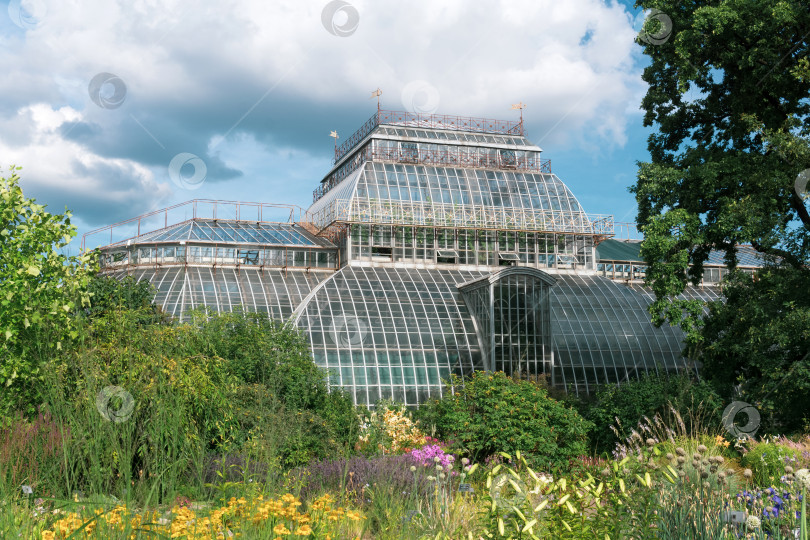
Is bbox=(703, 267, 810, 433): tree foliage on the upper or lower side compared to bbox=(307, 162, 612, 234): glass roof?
lower

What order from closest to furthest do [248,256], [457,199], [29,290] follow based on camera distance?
[29,290] < [248,256] < [457,199]

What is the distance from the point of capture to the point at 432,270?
125ft

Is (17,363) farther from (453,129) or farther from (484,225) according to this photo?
(453,129)

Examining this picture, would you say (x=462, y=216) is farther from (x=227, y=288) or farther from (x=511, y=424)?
(x=511, y=424)

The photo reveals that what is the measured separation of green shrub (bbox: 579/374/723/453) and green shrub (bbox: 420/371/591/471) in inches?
51.8

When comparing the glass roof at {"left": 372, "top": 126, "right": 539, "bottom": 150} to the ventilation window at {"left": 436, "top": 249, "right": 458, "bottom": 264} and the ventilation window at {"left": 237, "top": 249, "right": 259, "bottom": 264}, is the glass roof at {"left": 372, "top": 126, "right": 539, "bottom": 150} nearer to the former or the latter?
the ventilation window at {"left": 436, "top": 249, "right": 458, "bottom": 264}

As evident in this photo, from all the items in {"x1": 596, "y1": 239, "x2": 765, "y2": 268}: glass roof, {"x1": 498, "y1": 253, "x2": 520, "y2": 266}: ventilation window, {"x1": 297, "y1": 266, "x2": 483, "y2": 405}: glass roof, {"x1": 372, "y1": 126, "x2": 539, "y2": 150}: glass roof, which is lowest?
{"x1": 297, "y1": 266, "x2": 483, "y2": 405}: glass roof

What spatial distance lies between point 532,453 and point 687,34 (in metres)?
12.1

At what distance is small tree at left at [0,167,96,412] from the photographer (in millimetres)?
12820
